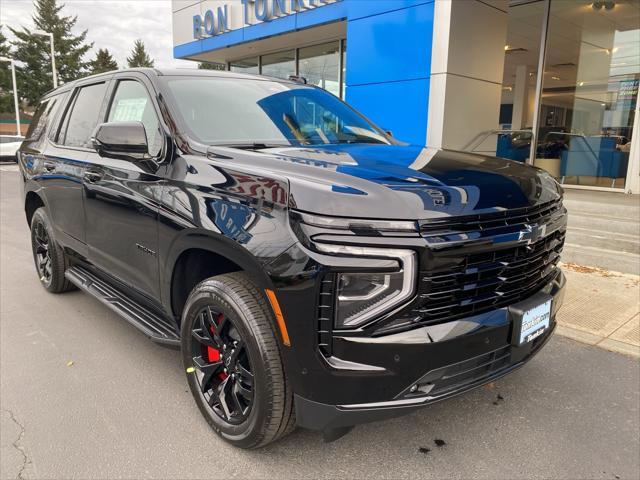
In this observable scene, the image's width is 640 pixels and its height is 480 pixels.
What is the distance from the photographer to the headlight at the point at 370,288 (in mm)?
1856

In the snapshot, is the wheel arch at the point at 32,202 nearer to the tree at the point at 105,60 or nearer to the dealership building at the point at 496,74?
the dealership building at the point at 496,74

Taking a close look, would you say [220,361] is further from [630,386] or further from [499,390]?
[630,386]

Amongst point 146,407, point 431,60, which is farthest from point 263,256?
point 431,60

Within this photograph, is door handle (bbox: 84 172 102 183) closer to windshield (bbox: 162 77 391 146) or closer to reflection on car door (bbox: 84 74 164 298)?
reflection on car door (bbox: 84 74 164 298)

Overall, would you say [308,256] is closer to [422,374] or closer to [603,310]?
[422,374]

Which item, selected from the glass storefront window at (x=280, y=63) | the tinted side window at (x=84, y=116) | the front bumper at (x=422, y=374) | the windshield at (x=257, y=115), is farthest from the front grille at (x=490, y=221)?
the glass storefront window at (x=280, y=63)

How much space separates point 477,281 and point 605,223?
5.38m

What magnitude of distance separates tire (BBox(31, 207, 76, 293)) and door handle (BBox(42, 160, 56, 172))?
49 cm

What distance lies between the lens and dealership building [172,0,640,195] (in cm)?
841

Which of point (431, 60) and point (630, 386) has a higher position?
point (431, 60)

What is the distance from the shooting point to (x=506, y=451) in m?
2.48

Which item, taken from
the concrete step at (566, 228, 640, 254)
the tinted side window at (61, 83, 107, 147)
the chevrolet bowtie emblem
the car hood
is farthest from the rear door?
the concrete step at (566, 228, 640, 254)

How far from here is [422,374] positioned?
195 centimetres

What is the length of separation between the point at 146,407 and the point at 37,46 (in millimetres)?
69587
